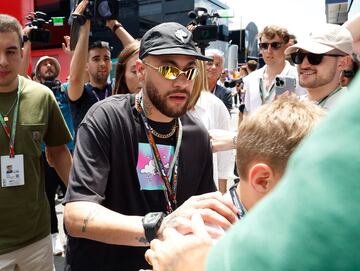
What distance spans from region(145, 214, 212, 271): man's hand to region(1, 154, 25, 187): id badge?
70.0 inches

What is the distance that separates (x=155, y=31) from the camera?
1.96 m

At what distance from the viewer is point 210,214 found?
1.13 m

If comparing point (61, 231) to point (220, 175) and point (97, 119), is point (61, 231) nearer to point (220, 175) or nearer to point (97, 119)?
point (220, 175)

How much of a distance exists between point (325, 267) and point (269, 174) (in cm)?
70

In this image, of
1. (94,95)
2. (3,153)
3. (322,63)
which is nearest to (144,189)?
(3,153)

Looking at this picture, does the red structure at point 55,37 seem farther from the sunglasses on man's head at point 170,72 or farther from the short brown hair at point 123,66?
the sunglasses on man's head at point 170,72

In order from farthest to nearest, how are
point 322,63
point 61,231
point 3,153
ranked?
point 61,231 < point 322,63 < point 3,153

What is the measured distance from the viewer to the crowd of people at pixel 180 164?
Answer: 412mm

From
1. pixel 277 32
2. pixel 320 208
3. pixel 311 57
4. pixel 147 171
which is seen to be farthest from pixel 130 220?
pixel 277 32

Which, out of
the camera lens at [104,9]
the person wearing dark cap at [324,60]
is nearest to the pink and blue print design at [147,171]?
the person wearing dark cap at [324,60]

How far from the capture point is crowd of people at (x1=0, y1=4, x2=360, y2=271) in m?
0.41

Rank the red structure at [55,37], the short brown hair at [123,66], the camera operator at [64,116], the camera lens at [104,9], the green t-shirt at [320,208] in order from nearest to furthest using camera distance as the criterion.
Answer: the green t-shirt at [320,208] < the short brown hair at [123,66] < the camera lens at [104,9] < the camera operator at [64,116] < the red structure at [55,37]

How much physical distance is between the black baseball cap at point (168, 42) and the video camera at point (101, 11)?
175 cm

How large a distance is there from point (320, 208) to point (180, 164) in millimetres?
1486
